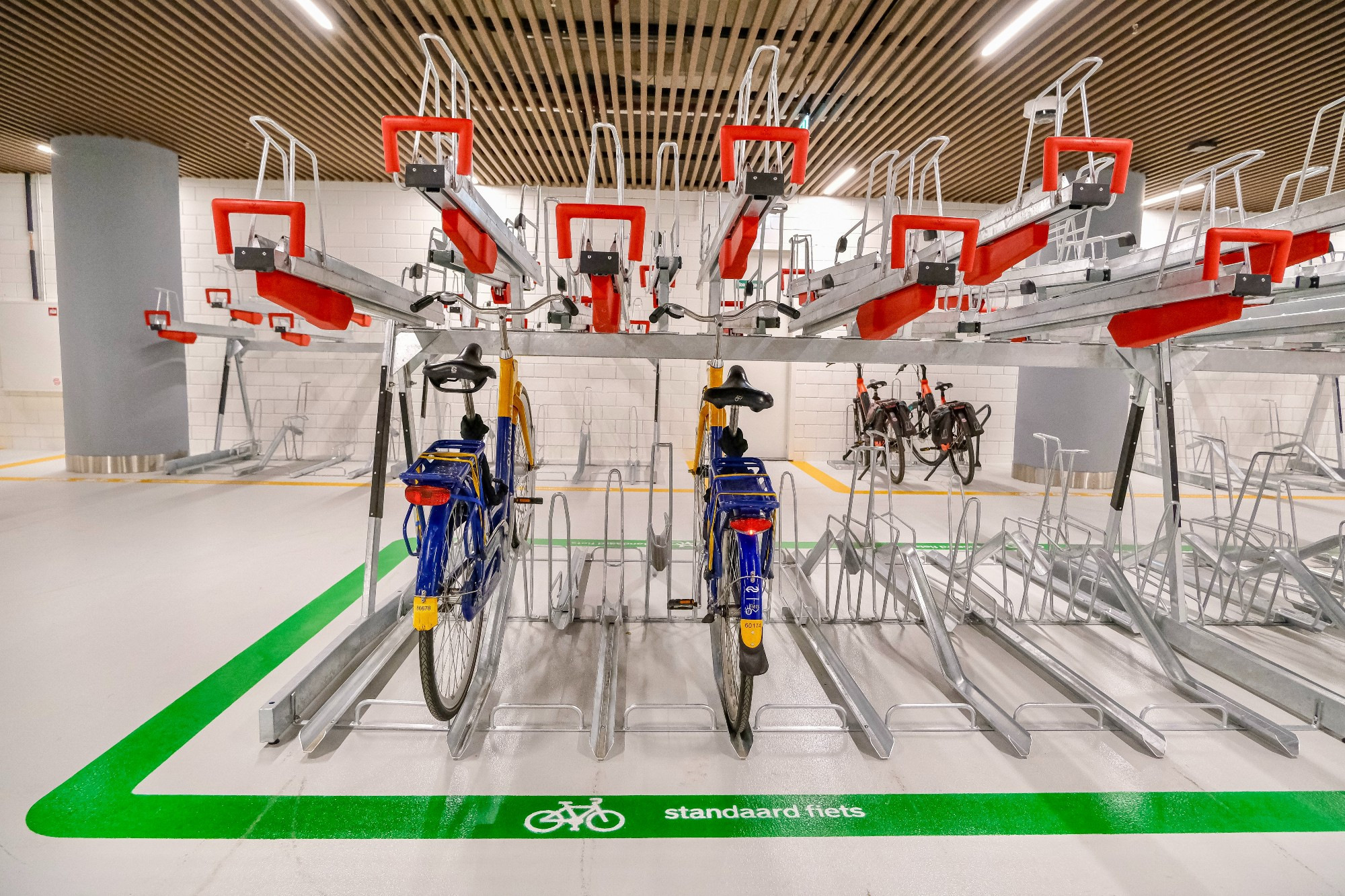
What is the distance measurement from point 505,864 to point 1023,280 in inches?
126

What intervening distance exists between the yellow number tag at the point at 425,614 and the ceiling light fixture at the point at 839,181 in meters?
7.29

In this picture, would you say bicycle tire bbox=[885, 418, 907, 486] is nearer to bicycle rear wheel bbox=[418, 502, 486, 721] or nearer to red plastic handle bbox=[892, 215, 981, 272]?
red plastic handle bbox=[892, 215, 981, 272]

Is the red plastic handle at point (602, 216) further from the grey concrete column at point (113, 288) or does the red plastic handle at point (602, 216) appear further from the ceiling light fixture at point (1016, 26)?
the grey concrete column at point (113, 288)

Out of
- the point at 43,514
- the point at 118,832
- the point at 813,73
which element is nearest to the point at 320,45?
the point at 813,73

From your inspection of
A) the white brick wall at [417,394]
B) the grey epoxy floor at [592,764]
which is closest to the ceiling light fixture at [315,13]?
the white brick wall at [417,394]

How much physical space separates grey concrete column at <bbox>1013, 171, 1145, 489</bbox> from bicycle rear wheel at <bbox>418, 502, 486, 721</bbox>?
22.4 feet

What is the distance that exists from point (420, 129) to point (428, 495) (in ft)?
3.60

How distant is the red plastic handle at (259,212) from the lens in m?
1.67

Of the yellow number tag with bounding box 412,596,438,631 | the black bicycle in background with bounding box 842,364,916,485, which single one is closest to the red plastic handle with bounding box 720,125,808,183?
the yellow number tag with bounding box 412,596,438,631

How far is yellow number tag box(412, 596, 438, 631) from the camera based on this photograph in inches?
75.6

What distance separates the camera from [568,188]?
812 cm

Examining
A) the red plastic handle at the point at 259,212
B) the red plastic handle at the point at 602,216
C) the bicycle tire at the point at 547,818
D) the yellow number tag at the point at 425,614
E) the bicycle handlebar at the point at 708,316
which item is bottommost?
the bicycle tire at the point at 547,818

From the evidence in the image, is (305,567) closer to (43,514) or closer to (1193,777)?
(43,514)

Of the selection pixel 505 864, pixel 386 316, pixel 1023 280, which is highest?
pixel 1023 280
